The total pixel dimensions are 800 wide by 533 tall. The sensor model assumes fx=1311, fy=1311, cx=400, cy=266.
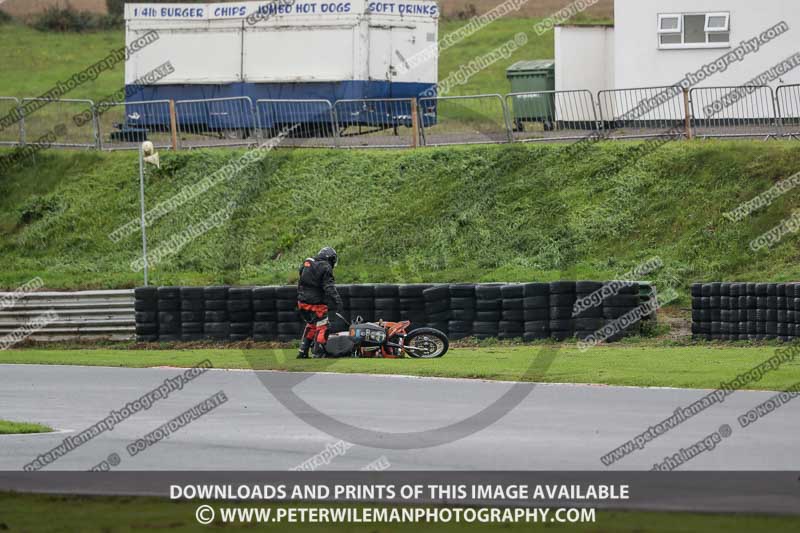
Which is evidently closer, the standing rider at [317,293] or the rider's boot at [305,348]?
the standing rider at [317,293]

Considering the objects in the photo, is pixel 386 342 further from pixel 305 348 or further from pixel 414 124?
pixel 414 124

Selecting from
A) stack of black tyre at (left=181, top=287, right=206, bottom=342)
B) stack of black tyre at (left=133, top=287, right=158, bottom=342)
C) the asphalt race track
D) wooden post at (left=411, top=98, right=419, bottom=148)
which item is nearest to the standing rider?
the asphalt race track

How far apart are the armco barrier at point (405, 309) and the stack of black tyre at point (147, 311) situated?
0.06 ft

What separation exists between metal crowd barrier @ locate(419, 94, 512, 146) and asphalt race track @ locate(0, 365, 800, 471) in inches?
551

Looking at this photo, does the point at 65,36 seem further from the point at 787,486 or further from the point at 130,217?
the point at 787,486

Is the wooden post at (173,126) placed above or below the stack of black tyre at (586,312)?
above

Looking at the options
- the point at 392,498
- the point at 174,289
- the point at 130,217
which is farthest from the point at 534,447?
the point at 130,217

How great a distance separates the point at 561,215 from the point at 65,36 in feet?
116

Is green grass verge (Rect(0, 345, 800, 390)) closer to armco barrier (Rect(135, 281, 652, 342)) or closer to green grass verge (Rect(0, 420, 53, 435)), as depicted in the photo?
armco barrier (Rect(135, 281, 652, 342))

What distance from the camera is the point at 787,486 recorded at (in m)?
8.58

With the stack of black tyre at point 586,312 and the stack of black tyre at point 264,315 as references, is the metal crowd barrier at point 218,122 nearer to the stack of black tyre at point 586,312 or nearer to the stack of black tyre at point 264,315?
the stack of black tyre at point 264,315

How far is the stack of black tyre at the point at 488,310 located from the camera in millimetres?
20031

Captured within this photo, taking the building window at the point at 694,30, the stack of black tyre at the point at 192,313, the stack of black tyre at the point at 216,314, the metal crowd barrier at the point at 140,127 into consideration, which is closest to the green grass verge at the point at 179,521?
the stack of black tyre at the point at 216,314

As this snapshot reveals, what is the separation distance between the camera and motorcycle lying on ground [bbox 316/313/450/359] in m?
18.0
